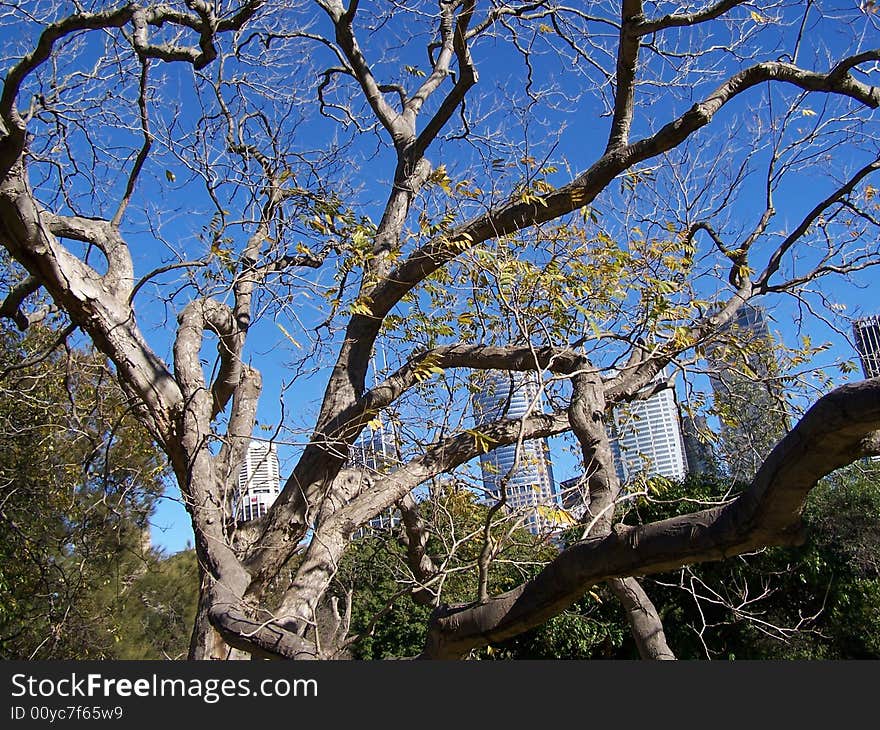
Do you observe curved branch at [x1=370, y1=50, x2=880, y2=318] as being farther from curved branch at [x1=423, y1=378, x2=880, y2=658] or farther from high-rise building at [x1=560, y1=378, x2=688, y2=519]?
curved branch at [x1=423, y1=378, x2=880, y2=658]

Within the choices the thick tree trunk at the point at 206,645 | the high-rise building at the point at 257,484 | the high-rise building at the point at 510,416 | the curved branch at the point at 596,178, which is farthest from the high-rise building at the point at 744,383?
the thick tree trunk at the point at 206,645

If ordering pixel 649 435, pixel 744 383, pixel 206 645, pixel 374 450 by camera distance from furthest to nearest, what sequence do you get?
pixel 649 435
pixel 744 383
pixel 374 450
pixel 206 645

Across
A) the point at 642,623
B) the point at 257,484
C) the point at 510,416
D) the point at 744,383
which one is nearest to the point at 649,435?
the point at 744,383

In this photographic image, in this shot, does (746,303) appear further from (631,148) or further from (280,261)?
(280,261)

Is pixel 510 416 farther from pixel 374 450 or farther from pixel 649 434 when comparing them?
pixel 649 434

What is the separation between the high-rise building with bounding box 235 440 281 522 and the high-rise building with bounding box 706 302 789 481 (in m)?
2.67

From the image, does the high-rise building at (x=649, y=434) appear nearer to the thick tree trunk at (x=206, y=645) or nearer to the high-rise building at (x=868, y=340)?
the high-rise building at (x=868, y=340)

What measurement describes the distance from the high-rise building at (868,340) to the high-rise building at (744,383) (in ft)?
1.57

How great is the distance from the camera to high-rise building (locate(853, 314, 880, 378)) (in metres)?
4.20

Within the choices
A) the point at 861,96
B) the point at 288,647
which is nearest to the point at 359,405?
the point at 288,647

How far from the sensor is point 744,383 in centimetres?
482

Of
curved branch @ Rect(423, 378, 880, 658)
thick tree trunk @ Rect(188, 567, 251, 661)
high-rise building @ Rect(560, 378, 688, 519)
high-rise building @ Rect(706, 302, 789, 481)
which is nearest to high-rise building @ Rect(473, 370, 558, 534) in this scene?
high-rise building @ Rect(560, 378, 688, 519)

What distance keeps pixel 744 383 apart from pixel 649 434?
28.2 inches

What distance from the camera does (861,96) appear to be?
12.1 ft
